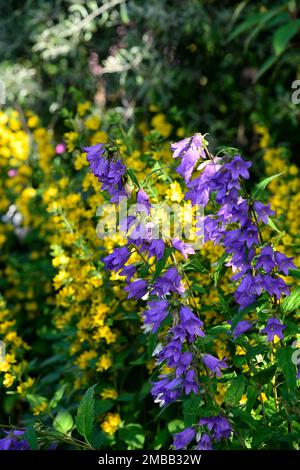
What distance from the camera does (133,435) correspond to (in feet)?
8.50

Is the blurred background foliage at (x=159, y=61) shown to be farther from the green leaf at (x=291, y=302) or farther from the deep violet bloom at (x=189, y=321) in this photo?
the deep violet bloom at (x=189, y=321)

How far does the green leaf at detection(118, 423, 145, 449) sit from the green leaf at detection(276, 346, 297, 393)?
3.19ft

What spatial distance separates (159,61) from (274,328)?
137 inches

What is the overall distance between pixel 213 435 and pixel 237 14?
3459 millimetres

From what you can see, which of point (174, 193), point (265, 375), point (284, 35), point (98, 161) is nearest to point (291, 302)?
point (265, 375)

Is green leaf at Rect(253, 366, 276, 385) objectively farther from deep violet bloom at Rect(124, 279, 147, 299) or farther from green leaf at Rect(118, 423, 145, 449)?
green leaf at Rect(118, 423, 145, 449)

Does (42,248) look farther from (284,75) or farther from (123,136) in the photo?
(284,75)

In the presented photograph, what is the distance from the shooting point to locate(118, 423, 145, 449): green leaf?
2570mm

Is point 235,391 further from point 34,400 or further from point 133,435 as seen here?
point 34,400

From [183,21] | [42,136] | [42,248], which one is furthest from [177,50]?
[42,248]

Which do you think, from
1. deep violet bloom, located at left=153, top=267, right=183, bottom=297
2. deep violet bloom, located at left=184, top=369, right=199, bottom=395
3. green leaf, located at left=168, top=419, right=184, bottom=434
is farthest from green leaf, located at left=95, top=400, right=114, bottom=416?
deep violet bloom, located at left=153, top=267, right=183, bottom=297

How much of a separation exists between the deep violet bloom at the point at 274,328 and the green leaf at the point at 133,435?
99 centimetres

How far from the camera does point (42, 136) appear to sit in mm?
4332

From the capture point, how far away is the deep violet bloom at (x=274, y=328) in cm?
180
